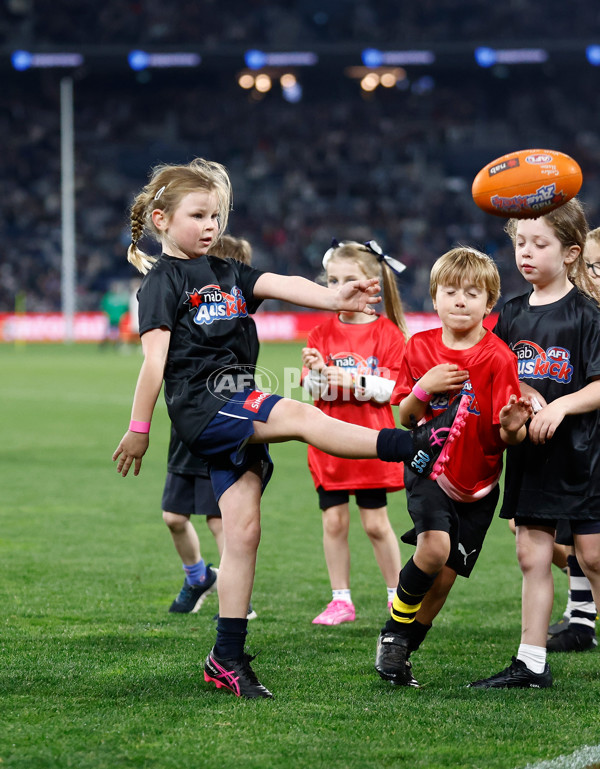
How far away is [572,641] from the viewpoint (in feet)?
14.7

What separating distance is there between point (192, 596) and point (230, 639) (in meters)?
1.59

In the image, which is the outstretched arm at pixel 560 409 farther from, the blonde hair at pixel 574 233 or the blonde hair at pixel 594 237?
the blonde hair at pixel 594 237

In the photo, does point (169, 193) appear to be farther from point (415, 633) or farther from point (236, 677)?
point (415, 633)

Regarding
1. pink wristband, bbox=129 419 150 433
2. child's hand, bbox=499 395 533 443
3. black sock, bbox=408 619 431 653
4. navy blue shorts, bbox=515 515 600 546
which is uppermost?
child's hand, bbox=499 395 533 443

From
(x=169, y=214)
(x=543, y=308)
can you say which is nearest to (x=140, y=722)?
(x=169, y=214)

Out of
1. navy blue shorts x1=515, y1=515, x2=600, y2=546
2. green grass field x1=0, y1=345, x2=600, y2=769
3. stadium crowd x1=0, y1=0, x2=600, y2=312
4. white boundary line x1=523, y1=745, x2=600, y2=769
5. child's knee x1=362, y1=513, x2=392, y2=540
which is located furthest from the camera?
stadium crowd x1=0, y1=0, x2=600, y2=312

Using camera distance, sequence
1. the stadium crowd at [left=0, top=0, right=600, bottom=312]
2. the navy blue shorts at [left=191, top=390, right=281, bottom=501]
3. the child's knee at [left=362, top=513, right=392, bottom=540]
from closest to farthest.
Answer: the navy blue shorts at [left=191, top=390, right=281, bottom=501] → the child's knee at [left=362, top=513, right=392, bottom=540] → the stadium crowd at [left=0, top=0, right=600, bottom=312]

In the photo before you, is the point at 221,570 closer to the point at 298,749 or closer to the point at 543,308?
the point at 298,749

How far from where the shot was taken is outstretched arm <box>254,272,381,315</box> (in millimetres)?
3615

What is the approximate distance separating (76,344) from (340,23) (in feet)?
47.8

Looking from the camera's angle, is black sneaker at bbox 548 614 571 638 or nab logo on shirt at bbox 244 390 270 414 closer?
nab logo on shirt at bbox 244 390 270 414

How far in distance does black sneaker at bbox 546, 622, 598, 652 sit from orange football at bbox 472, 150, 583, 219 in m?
1.84

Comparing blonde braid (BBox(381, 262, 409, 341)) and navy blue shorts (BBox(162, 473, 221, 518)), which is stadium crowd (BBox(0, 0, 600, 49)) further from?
navy blue shorts (BBox(162, 473, 221, 518))

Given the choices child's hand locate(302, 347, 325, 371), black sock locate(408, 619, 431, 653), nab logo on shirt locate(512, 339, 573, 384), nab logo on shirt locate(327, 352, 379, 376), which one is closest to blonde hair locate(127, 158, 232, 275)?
child's hand locate(302, 347, 325, 371)
